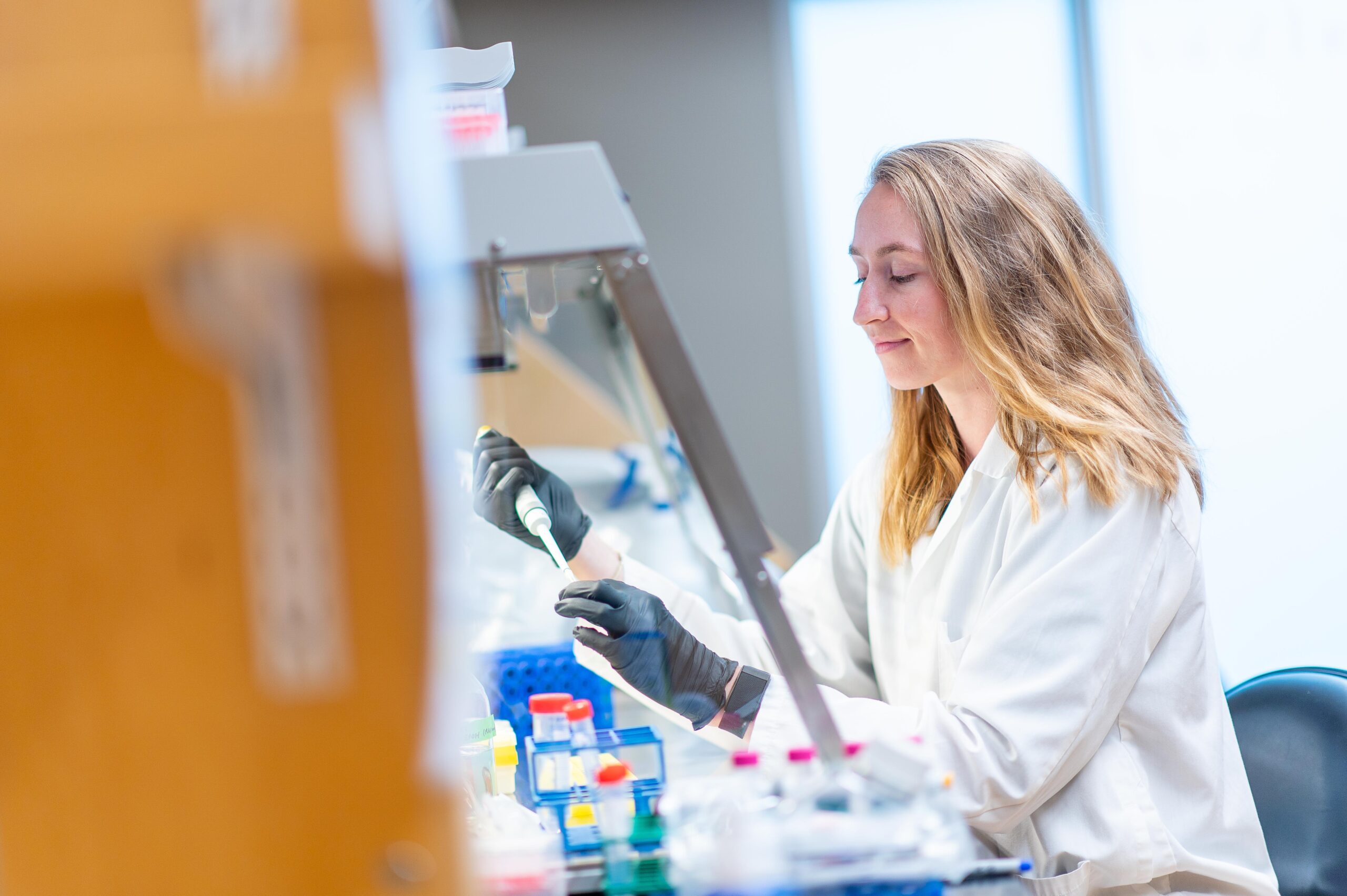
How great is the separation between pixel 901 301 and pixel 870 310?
5 cm

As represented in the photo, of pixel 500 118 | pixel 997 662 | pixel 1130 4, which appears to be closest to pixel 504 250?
pixel 500 118

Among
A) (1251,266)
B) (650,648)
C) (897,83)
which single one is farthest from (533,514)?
(1251,266)

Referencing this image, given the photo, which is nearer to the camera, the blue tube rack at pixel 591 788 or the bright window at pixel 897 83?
the blue tube rack at pixel 591 788

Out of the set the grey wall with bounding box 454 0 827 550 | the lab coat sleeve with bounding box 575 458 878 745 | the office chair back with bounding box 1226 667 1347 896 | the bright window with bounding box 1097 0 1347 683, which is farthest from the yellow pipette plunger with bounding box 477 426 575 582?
the bright window with bounding box 1097 0 1347 683

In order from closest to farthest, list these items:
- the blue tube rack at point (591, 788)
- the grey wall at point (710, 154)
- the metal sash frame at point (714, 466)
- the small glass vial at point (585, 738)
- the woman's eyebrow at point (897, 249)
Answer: the metal sash frame at point (714, 466) → the blue tube rack at point (591, 788) → the small glass vial at point (585, 738) → the woman's eyebrow at point (897, 249) → the grey wall at point (710, 154)

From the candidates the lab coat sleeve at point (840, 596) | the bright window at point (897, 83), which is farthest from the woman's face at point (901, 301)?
the bright window at point (897, 83)

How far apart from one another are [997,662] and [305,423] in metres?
1.00

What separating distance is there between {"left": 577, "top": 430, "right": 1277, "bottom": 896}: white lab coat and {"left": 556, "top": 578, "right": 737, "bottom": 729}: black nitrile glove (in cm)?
7

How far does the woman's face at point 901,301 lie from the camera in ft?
5.02

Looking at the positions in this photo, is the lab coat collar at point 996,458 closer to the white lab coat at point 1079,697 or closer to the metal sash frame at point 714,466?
the white lab coat at point 1079,697

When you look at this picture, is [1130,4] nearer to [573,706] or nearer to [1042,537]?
[1042,537]

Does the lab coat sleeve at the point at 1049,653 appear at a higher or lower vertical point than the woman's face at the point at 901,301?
lower

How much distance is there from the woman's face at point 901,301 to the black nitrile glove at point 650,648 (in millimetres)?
574

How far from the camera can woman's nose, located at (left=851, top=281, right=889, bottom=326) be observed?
1.55 m
